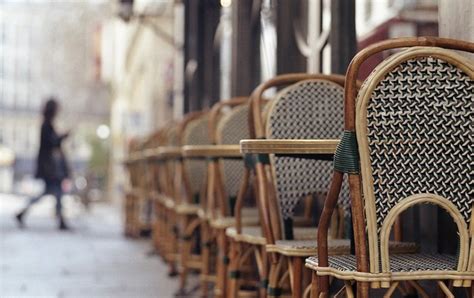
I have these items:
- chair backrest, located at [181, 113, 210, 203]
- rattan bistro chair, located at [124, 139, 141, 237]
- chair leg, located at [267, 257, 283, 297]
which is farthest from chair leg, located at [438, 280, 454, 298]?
rattan bistro chair, located at [124, 139, 141, 237]

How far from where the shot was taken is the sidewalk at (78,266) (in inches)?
Answer: 213

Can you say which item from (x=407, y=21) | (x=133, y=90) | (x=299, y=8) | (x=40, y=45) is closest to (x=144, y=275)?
(x=299, y=8)

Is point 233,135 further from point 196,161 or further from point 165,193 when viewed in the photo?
point 165,193

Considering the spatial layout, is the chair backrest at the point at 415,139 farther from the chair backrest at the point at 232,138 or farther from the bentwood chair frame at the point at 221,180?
the chair backrest at the point at 232,138

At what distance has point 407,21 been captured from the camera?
4.22 metres

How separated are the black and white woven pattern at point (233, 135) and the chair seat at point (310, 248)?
5.13ft

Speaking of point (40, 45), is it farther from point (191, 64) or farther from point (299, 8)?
point (299, 8)

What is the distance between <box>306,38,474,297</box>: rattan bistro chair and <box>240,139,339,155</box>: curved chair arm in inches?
11.3

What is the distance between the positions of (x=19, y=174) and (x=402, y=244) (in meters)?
44.8

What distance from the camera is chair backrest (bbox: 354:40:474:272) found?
225 centimetres

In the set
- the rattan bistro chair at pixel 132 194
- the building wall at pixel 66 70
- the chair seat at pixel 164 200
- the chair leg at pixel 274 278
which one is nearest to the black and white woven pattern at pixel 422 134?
the chair leg at pixel 274 278

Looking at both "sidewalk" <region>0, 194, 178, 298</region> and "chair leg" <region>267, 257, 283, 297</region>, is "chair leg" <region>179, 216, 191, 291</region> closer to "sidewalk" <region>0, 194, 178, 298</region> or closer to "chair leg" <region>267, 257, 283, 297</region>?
"sidewalk" <region>0, 194, 178, 298</region>

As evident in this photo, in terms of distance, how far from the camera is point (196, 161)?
18.2ft

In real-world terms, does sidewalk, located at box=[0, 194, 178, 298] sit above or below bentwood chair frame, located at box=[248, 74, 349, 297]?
below
